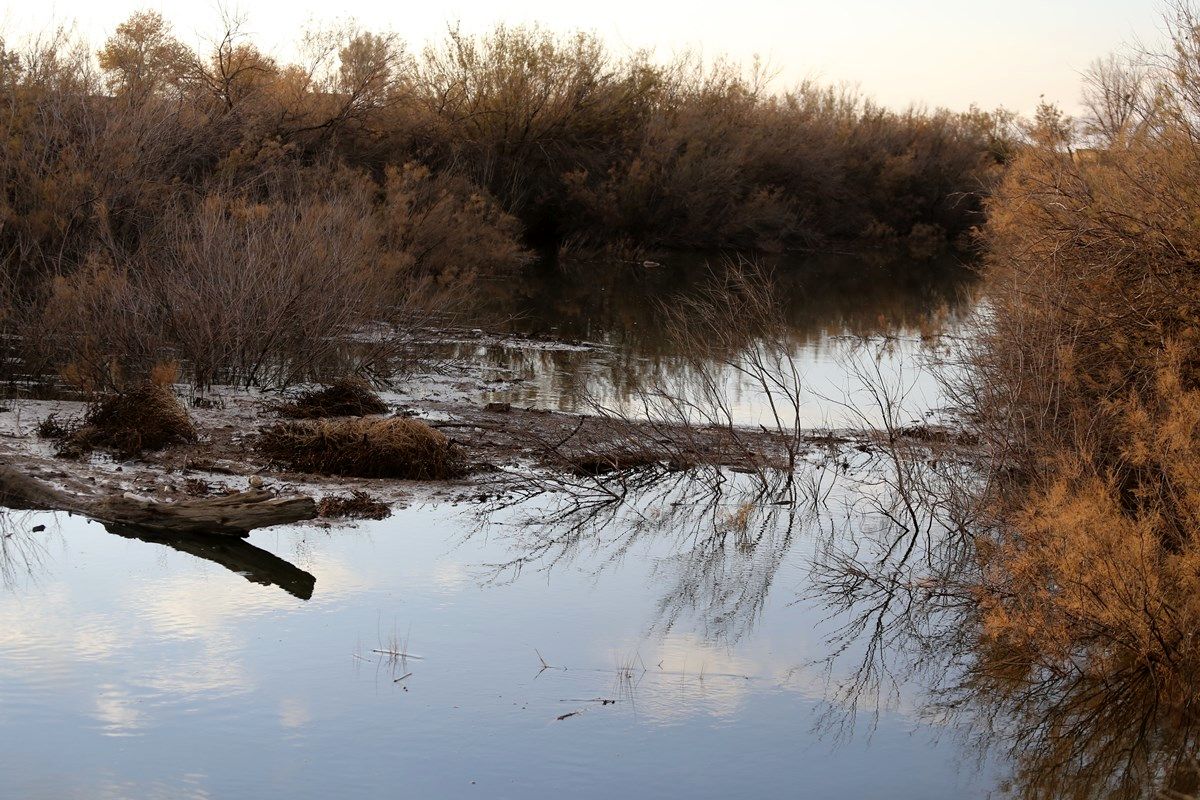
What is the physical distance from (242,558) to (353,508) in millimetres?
1122

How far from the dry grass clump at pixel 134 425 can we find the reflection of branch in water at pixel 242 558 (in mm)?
1918

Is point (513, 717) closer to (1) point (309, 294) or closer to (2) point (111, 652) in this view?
(2) point (111, 652)

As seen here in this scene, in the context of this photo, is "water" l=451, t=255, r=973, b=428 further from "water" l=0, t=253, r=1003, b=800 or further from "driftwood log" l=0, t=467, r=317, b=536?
"driftwood log" l=0, t=467, r=317, b=536

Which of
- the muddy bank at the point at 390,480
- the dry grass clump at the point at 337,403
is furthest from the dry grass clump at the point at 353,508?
the dry grass clump at the point at 337,403

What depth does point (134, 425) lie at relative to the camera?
1113 cm

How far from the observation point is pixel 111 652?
6945mm

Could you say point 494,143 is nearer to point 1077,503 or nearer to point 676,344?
point 676,344

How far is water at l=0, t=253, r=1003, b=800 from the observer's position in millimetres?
5816

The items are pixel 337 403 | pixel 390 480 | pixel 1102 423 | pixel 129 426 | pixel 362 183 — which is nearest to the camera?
pixel 1102 423

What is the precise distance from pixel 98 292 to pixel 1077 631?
33.6ft

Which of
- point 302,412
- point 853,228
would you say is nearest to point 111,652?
point 302,412

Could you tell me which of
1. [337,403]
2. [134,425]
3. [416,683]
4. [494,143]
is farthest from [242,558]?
[494,143]

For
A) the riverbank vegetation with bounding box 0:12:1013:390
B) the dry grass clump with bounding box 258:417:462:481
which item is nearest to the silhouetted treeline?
the riverbank vegetation with bounding box 0:12:1013:390

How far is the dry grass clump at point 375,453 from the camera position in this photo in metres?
10.8
